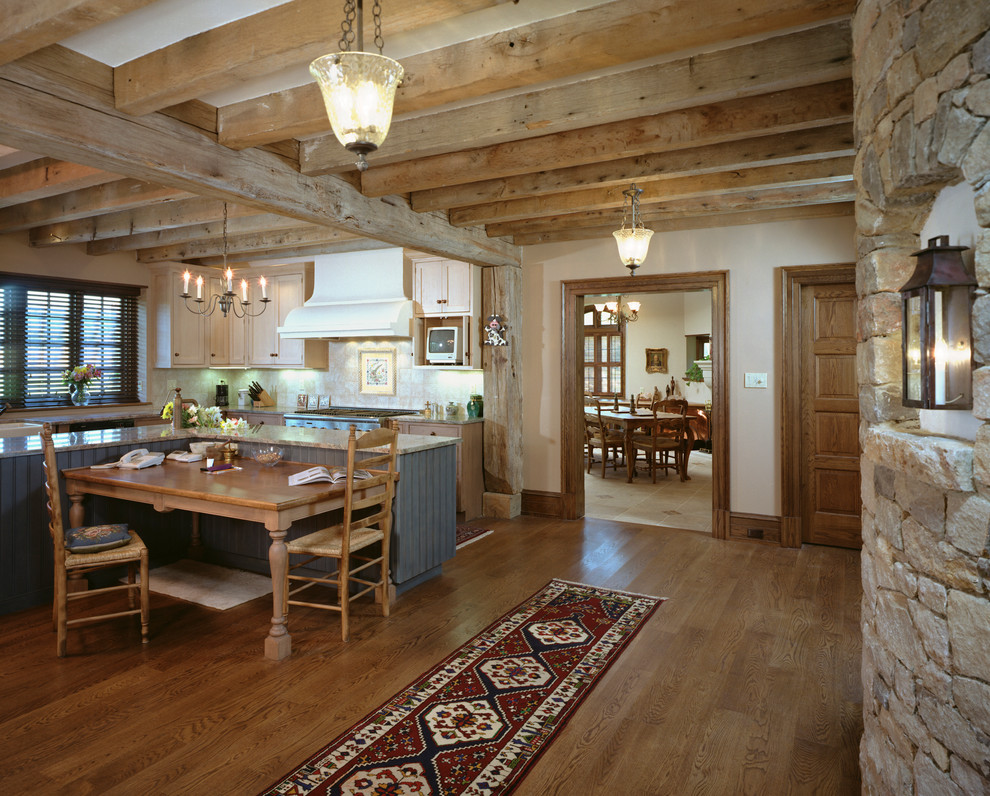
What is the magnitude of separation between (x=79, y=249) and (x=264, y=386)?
7.87ft

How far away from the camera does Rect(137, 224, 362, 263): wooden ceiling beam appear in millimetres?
5500

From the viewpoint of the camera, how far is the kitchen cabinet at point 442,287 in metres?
5.88

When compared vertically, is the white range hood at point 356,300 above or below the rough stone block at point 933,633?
above

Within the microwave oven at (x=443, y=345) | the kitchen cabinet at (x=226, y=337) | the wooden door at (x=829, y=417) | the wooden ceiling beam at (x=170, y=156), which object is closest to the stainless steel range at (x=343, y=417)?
the microwave oven at (x=443, y=345)

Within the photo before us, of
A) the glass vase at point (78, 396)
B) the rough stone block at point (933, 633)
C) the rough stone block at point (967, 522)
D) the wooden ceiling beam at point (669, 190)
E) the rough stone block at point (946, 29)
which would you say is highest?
the wooden ceiling beam at point (669, 190)

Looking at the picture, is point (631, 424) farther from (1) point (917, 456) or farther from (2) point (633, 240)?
(1) point (917, 456)

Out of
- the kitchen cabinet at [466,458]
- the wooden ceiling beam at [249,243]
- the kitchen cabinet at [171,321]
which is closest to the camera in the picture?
the wooden ceiling beam at [249,243]

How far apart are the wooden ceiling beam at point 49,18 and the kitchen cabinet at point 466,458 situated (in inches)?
155

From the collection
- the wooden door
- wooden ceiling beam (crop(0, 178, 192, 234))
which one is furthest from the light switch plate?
wooden ceiling beam (crop(0, 178, 192, 234))

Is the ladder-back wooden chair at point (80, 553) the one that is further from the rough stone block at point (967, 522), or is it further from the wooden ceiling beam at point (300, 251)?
the wooden ceiling beam at point (300, 251)

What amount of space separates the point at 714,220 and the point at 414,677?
4.07m

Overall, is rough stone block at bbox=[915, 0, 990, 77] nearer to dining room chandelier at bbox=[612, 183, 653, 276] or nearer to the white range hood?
dining room chandelier at bbox=[612, 183, 653, 276]

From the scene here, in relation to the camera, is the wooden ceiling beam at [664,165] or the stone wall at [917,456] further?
the wooden ceiling beam at [664,165]

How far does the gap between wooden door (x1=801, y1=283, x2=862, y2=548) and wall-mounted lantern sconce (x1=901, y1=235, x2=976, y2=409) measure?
11.2ft
